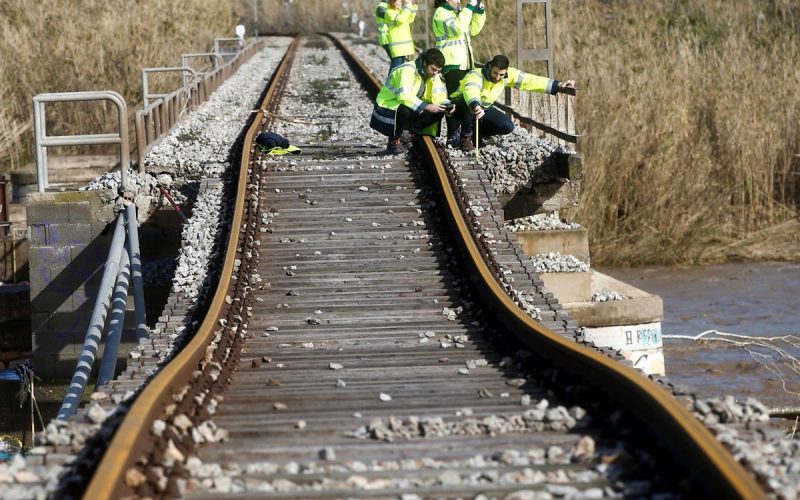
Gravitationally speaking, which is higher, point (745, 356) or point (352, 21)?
point (352, 21)

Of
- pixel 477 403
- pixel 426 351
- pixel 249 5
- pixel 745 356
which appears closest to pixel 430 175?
pixel 426 351

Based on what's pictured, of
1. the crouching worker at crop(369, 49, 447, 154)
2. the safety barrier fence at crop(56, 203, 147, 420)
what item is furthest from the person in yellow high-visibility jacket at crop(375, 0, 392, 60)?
the safety barrier fence at crop(56, 203, 147, 420)

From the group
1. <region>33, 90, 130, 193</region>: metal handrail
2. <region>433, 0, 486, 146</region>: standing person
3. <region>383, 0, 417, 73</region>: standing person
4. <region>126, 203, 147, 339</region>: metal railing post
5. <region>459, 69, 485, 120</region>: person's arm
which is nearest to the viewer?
<region>126, 203, 147, 339</region>: metal railing post

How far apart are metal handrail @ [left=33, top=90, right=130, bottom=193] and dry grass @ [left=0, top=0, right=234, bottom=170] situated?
34.9 ft

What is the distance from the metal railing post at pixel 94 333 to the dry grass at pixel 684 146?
36.2ft

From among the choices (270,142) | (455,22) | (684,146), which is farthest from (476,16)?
(684,146)

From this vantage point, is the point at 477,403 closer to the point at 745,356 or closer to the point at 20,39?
the point at 745,356

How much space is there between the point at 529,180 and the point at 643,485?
309 inches

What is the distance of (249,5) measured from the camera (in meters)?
72.7

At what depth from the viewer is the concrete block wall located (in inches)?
472

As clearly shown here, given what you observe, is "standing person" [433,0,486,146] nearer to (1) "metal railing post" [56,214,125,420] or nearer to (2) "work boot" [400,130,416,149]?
(2) "work boot" [400,130,416,149]

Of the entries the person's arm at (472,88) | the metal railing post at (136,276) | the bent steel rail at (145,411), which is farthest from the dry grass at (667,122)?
A: the bent steel rail at (145,411)

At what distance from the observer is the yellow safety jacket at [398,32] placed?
15.0 m

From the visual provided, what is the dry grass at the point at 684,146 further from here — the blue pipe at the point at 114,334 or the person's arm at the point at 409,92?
the blue pipe at the point at 114,334
